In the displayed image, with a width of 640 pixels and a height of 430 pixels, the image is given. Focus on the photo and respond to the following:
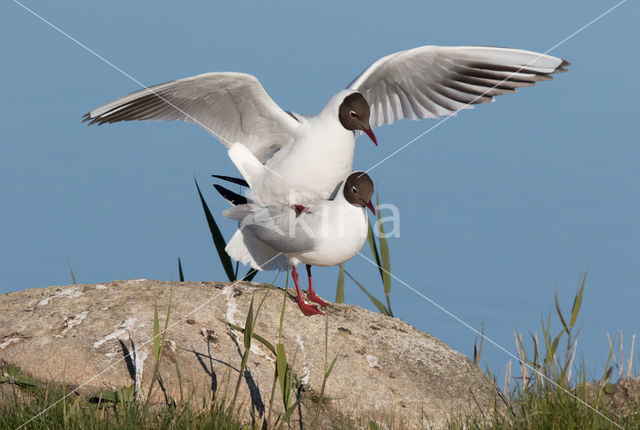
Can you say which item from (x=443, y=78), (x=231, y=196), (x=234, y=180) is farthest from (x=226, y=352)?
(x=443, y=78)

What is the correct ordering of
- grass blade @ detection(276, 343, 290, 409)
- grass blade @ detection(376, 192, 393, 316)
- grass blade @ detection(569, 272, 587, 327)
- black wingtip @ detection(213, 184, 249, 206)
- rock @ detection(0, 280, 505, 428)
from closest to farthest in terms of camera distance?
1. grass blade @ detection(276, 343, 290, 409)
2. rock @ detection(0, 280, 505, 428)
3. grass blade @ detection(569, 272, 587, 327)
4. black wingtip @ detection(213, 184, 249, 206)
5. grass blade @ detection(376, 192, 393, 316)

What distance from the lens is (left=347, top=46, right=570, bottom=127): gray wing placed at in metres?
6.75

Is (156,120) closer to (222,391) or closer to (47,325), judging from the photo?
(47,325)

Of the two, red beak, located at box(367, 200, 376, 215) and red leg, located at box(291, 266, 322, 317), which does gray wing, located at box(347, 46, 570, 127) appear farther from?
red leg, located at box(291, 266, 322, 317)

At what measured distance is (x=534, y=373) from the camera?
17.7 ft

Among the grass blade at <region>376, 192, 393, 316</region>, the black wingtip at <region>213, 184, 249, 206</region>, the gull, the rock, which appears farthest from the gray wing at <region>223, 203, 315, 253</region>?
the grass blade at <region>376, 192, 393, 316</region>

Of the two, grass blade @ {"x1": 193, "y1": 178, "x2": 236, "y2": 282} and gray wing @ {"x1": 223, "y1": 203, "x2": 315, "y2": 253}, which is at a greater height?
gray wing @ {"x1": 223, "y1": 203, "x2": 315, "y2": 253}

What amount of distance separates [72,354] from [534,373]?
3329 millimetres

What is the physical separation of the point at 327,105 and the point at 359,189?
0.96 m

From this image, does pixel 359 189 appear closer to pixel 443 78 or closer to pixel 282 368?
pixel 443 78

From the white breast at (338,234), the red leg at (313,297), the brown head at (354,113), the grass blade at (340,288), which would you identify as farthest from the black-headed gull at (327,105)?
the grass blade at (340,288)

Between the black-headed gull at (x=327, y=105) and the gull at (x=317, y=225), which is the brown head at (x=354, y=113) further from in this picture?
the gull at (x=317, y=225)

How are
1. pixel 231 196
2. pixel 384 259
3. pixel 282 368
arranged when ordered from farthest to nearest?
pixel 384 259
pixel 231 196
pixel 282 368

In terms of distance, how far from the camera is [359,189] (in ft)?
19.7
